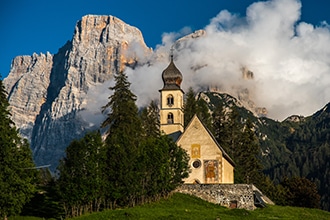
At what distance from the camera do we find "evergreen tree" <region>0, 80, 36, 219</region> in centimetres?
4222

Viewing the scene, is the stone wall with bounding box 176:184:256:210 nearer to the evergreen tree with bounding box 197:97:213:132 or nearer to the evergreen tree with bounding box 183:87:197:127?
the evergreen tree with bounding box 197:97:213:132

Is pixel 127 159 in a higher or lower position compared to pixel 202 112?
lower

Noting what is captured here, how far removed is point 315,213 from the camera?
2084 inches

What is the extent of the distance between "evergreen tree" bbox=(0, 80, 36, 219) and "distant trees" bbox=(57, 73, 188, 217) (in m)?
2.86

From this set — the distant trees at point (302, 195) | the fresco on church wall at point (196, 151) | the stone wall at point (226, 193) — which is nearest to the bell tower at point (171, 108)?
the fresco on church wall at point (196, 151)

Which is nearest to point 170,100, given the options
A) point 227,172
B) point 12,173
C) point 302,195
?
point 227,172

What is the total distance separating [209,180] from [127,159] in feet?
70.1

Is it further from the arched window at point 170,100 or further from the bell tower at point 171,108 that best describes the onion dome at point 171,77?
the arched window at point 170,100

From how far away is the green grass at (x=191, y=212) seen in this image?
42156 mm

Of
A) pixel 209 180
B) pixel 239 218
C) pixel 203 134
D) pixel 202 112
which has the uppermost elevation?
pixel 202 112

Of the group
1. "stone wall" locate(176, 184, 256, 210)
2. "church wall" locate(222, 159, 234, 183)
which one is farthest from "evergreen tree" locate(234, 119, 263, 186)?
"stone wall" locate(176, 184, 256, 210)

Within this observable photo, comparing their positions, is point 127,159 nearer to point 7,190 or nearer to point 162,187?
point 162,187

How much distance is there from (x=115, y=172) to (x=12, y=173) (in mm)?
9673

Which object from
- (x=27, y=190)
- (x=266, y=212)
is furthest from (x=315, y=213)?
(x=27, y=190)
